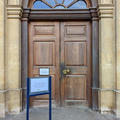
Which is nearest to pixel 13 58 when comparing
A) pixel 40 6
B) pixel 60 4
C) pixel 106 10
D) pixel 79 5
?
pixel 40 6

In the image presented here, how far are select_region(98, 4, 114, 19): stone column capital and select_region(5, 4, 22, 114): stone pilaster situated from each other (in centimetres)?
230

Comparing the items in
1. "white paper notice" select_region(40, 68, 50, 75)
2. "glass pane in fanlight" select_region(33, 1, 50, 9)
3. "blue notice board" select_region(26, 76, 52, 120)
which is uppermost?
"glass pane in fanlight" select_region(33, 1, 50, 9)

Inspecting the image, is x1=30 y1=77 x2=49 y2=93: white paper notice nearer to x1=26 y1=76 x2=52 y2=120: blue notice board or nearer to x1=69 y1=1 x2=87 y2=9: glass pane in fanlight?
x1=26 y1=76 x2=52 y2=120: blue notice board

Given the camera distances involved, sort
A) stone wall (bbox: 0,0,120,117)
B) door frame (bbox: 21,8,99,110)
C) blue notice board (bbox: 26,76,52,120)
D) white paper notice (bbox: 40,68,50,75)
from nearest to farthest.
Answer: blue notice board (bbox: 26,76,52,120), stone wall (bbox: 0,0,120,117), door frame (bbox: 21,8,99,110), white paper notice (bbox: 40,68,50,75)

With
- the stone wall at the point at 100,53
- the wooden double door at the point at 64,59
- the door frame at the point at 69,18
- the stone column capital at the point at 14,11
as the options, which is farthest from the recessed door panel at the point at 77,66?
the stone column capital at the point at 14,11

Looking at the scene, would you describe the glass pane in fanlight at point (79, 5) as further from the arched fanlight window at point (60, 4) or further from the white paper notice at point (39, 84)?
the white paper notice at point (39, 84)

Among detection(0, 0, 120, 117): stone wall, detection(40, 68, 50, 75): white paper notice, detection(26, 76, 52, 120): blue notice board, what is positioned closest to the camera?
detection(26, 76, 52, 120): blue notice board

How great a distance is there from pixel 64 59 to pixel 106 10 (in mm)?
1869

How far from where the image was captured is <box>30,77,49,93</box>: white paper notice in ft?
8.67

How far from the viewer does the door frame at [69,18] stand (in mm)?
3822

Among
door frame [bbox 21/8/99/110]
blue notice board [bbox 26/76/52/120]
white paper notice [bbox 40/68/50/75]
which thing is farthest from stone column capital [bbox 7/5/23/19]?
blue notice board [bbox 26/76/52/120]

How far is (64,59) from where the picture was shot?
4.04 meters

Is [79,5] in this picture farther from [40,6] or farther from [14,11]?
[14,11]

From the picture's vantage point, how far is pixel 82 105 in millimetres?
4016
